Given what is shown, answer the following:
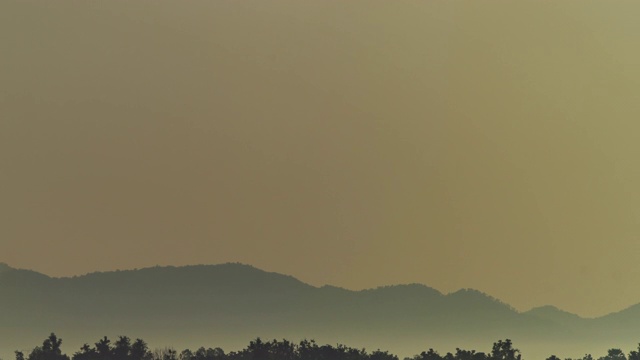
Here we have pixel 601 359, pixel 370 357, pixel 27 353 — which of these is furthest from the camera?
pixel 601 359

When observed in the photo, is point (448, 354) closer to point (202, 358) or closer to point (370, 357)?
point (370, 357)

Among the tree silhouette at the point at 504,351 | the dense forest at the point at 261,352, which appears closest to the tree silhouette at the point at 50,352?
the dense forest at the point at 261,352

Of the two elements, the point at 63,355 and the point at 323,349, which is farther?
the point at 323,349

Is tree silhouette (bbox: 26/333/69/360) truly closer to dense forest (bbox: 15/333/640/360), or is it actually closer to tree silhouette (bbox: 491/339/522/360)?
dense forest (bbox: 15/333/640/360)

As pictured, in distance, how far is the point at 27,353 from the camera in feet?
507

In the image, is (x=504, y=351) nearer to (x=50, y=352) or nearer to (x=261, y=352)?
(x=261, y=352)

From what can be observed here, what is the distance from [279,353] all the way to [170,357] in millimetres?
17474

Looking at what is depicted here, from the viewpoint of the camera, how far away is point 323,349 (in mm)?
160500

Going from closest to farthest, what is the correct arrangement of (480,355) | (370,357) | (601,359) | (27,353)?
(480,355) < (27,353) < (370,357) < (601,359)

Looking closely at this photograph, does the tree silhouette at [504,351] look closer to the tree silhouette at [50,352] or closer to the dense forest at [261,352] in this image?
the dense forest at [261,352]

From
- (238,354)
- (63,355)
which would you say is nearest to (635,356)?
(238,354)

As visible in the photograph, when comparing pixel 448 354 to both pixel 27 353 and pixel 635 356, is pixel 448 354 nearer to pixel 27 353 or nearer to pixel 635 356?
pixel 635 356

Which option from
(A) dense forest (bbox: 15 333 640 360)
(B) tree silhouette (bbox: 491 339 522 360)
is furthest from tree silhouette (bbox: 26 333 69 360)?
(B) tree silhouette (bbox: 491 339 522 360)

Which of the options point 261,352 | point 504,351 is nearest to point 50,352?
point 261,352
